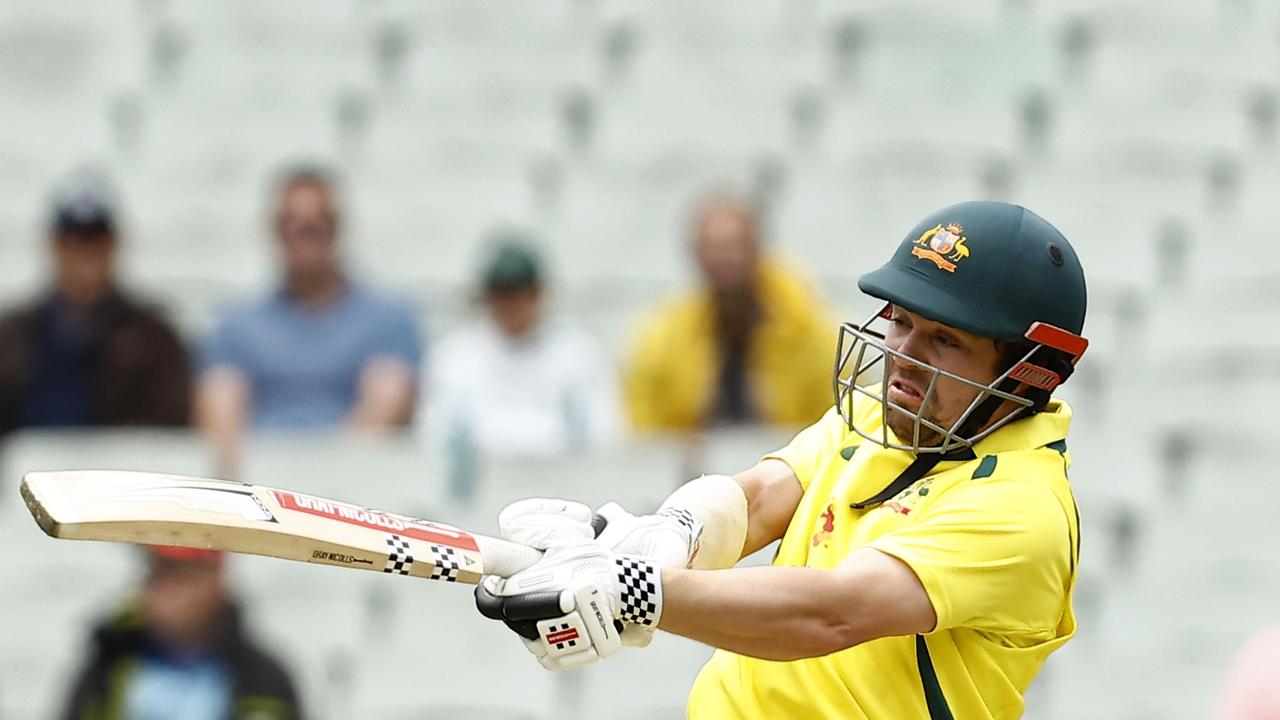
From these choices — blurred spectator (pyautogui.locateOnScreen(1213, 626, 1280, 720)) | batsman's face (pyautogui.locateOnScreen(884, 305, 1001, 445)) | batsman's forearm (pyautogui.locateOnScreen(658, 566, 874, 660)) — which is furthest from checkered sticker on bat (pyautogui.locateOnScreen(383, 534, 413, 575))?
blurred spectator (pyautogui.locateOnScreen(1213, 626, 1280, 720))

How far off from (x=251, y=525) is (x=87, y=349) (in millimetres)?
4181

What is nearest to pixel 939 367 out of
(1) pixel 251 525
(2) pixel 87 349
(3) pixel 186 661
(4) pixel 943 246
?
(4) pixel 943 246

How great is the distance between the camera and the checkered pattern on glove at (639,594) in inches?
120

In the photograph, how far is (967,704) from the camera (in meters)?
3.34

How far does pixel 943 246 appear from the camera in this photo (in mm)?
3369

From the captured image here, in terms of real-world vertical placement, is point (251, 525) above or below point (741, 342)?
above

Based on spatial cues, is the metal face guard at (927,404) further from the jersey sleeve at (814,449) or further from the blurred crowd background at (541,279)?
the blurred crowd background at (541,279)

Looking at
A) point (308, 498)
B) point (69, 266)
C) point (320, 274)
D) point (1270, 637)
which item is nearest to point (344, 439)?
point (320, 274)

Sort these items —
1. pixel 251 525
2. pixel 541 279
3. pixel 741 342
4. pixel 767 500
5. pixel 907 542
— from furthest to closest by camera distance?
pixel 541 279 < pixel 741 342 < pixel 767 500 < pixel 907 542 < pixel 251 525

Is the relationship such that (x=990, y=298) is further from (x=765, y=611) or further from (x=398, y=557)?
(x=398, y=557)

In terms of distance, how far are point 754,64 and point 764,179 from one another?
60 cm

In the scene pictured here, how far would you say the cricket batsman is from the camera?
3.11 meters

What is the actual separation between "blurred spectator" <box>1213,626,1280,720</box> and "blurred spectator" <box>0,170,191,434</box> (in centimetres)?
465

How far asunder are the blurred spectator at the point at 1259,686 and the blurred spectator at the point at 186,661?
3836 millimetres
